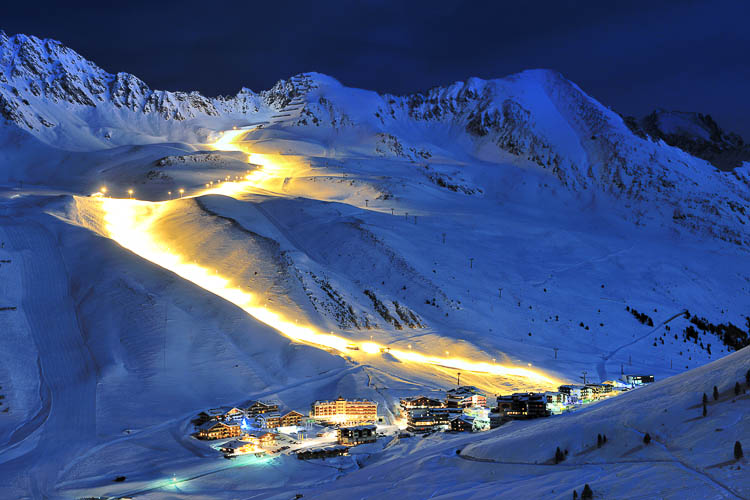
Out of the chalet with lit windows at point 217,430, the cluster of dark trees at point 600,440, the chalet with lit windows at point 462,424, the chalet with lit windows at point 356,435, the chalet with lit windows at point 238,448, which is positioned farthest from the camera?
the chalet with lit windows at point 462,424

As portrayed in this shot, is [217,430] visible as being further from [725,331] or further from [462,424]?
[725,331]

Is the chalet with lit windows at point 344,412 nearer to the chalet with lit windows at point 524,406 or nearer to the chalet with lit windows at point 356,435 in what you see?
the chalet with lit windows at point 356,435

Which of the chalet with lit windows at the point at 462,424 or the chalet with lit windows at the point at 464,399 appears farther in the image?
the chalet with lit windows at the point at 464,399

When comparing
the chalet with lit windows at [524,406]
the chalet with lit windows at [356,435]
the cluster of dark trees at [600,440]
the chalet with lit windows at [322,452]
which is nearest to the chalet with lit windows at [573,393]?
the chalet with lit windows at [524,406]

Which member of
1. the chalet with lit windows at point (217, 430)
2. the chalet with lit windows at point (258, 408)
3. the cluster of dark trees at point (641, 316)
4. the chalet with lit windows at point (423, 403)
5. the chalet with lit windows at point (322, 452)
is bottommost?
the chalet with lit windows at point (322, 452)

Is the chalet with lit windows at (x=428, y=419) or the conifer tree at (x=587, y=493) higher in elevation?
the chalet with lit windows at (x=428, y=419)

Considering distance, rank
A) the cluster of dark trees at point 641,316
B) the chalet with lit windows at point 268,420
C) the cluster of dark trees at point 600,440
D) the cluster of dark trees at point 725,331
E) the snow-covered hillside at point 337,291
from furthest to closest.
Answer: the cluster of dark trees at point 641,316 < the cluster of dark trees at point 725,331 < the chalet with lit windows at point 268,420 < the snow-covered hillside at point 337,291 < the cluster of dark trees at point 600,440

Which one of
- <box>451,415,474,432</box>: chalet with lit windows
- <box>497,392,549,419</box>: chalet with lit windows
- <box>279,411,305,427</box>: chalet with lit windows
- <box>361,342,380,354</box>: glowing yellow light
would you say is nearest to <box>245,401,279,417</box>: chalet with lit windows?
<box>279,411,305,427</box>: chalet with lit windows

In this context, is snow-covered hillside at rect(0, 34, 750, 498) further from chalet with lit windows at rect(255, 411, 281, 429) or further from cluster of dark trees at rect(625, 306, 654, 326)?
chalet with lit windows at rect(255, 411, 281, 429)
